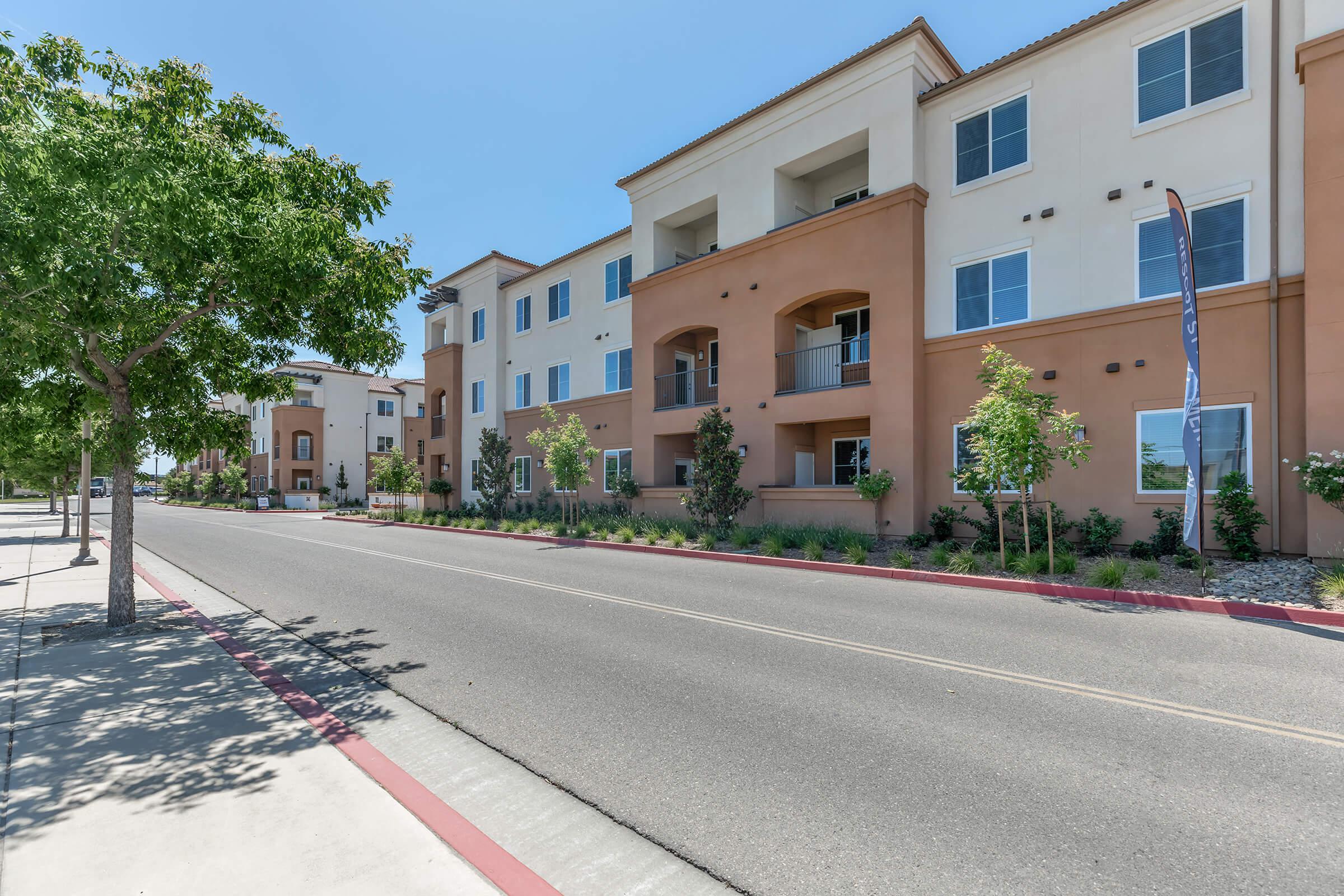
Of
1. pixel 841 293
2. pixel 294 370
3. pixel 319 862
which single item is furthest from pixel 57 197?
pixel 294 370

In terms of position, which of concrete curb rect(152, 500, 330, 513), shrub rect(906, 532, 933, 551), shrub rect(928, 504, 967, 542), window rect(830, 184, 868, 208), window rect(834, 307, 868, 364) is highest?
window rect(830, 184, 868, 208)

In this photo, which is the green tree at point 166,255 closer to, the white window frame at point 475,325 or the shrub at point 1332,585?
the shrub at point 1332,585

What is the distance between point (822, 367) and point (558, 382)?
12.7 metres

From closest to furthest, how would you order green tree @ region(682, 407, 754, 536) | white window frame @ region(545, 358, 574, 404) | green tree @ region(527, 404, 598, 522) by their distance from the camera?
1. green tree @ region(682, 407, 754, 536)
2. green tree @ region(527, 404, 598, 522)
3. white window frame @ region(545, 358, 574, 404)

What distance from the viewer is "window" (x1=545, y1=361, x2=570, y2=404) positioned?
2769cm

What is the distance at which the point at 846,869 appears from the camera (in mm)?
3229

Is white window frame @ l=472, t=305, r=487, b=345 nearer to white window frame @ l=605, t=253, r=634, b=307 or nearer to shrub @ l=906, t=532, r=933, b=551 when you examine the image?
white window frame @ l=605, t=253, r=634, b=307

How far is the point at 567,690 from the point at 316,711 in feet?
6.61

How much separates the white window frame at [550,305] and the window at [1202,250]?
19.9 m

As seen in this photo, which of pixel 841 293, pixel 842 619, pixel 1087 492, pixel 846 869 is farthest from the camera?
pixel 841 293

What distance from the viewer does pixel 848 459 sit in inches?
758

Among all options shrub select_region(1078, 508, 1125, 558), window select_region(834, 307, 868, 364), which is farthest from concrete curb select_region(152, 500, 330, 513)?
shrub select_region(1078, 508, 1125, 558)

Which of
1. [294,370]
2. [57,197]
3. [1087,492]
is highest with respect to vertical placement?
[294,370]

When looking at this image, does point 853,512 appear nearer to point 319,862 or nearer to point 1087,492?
point 1087,492
